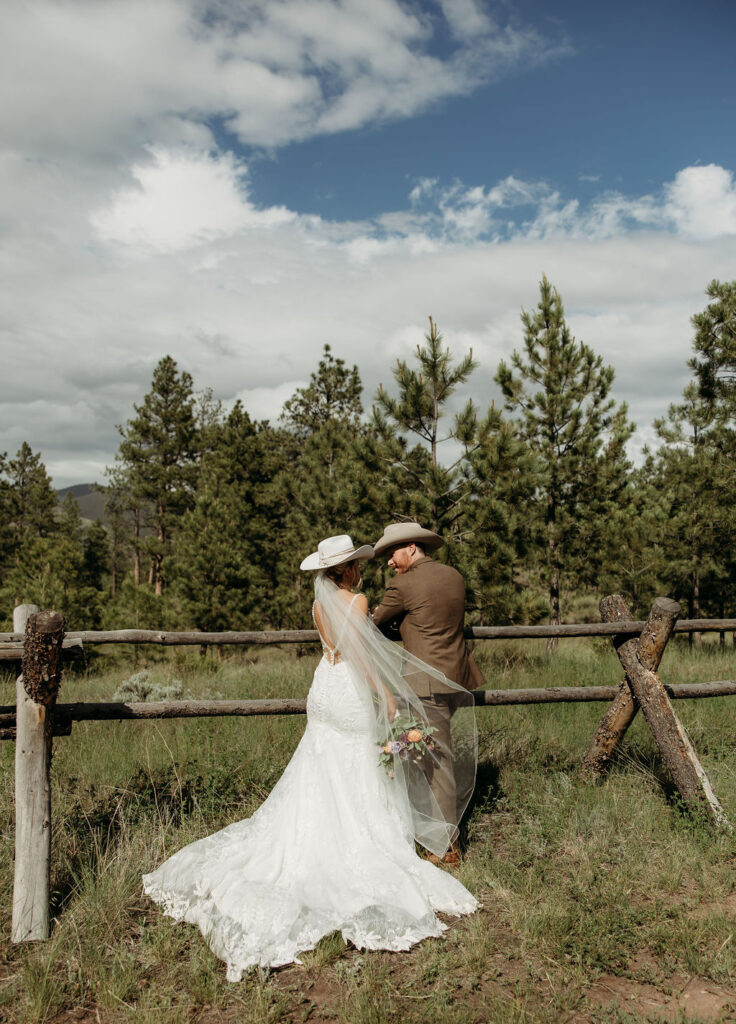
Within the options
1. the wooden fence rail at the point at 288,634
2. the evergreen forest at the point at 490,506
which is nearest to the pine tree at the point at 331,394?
the evergreen forest at the point at 490,506

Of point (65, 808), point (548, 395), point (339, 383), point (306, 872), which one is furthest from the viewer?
point (339, 383)

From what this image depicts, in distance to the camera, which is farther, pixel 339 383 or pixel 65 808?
pixel 339 383

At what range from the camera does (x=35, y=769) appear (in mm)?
3467

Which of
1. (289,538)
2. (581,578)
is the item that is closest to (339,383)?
(289,538)

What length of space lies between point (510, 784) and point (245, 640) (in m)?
2.19

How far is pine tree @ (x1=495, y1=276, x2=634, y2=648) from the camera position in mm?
15492

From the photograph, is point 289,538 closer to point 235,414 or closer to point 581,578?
point 235,414

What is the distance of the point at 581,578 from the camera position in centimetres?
1641

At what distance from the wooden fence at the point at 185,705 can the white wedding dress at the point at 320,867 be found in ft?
1.81

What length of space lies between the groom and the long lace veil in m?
0.01

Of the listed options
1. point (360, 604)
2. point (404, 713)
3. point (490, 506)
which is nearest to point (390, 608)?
point (360, 604)

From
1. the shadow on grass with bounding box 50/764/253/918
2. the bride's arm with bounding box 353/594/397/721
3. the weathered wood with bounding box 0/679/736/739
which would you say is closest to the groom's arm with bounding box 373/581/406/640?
→ the bride's arm with bounding box 353/594/397/721

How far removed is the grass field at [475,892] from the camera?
2898 mm

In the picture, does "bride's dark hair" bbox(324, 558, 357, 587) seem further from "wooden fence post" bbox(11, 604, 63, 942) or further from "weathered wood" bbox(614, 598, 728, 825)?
"weathered wood" bbox(614, 598, 728, 825)
